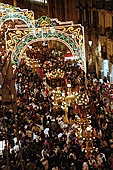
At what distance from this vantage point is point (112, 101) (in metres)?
24.2

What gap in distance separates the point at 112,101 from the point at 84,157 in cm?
767

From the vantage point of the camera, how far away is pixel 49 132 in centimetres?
1975

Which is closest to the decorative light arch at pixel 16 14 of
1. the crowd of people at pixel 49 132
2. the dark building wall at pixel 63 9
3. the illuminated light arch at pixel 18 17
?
the illuminated light arch at pixel 18 17

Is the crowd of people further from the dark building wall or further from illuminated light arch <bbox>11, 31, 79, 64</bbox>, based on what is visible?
the dark building wall

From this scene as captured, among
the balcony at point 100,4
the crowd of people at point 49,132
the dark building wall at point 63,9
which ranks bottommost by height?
the crowd of people at point 49,132

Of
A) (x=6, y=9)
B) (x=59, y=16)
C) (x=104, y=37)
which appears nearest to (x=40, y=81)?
(x=6, y=9)

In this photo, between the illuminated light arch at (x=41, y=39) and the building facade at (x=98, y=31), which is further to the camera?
the building facade at (x=98, y=31)

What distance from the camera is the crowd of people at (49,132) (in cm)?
1633

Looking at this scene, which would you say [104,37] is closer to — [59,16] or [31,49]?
[31,49]

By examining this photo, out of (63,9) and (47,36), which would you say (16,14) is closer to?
(47,36)

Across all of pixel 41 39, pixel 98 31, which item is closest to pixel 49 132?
pixel 41 39

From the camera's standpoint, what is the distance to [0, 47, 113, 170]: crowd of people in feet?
53.6

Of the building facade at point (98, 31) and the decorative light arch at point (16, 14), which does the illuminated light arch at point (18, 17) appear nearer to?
the decorative light arch at point (16, 14)

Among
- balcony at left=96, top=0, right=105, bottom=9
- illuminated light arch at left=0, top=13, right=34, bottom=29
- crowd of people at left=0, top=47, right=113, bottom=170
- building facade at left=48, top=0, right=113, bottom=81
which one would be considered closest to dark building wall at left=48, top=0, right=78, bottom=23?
building facade at left=48, top=0, right=113, bottom=81
